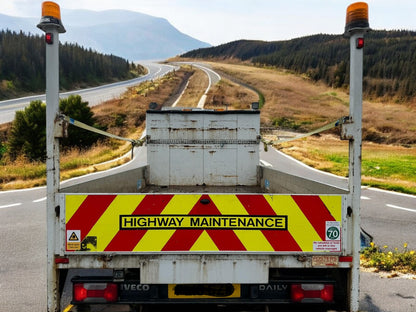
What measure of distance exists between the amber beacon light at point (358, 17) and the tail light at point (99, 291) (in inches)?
115

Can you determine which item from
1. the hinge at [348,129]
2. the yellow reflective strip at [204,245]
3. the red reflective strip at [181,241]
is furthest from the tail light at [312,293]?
the hinge at [348,129]

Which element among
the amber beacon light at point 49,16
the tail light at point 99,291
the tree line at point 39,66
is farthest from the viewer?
the tree line at point 39,66

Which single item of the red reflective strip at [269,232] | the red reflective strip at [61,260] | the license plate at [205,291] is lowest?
the license plate at [205,291]

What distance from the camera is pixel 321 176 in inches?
596

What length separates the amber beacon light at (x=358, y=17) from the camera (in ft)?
10.2

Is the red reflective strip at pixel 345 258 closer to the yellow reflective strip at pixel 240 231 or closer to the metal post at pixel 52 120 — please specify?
the yellow reflective strip at pixel 240 231

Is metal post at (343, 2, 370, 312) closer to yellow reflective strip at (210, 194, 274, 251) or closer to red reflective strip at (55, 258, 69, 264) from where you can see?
yellow reflective strip at (210, 194, 274, 251)

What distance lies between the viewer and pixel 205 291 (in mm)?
3330

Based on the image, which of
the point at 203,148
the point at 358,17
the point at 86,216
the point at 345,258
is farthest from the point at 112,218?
the point at 203,148

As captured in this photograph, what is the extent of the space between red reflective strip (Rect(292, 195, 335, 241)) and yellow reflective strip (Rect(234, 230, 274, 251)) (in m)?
0.41

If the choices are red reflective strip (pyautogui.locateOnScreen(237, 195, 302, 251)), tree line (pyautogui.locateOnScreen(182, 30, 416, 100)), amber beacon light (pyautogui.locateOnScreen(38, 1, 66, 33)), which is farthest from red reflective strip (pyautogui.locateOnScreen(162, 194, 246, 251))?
tree line (pyautogui.locateOnScreen(182, 30, 416, 100))

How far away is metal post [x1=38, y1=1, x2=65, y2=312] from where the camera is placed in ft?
10.1

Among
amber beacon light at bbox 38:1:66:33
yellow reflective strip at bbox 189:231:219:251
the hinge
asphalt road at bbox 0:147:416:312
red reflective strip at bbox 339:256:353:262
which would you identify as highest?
amber beacon light at bbox 38:1:66:33

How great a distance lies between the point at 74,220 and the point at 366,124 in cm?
3910
